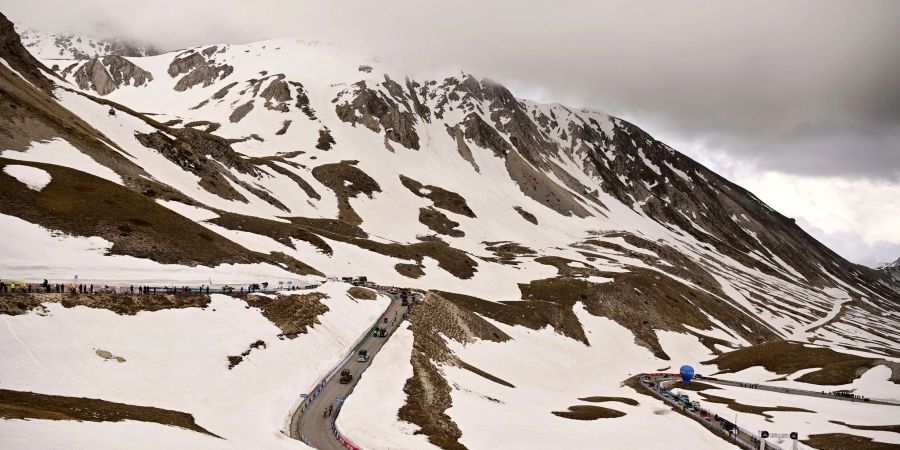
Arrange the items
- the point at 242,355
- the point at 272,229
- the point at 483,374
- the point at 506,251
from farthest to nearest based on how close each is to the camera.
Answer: the point at 506,251 < the point at 272,229 < the point at 483,374 < the point at 242,355

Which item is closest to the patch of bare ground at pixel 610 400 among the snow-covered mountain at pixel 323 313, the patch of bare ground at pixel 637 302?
the snow-covered mountain at pixel 323 313

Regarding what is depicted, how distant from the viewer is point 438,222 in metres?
186

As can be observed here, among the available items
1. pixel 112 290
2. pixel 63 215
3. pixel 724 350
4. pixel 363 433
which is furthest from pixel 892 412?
pixel 63 215

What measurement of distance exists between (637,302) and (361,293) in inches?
2886

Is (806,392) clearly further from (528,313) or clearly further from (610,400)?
(528,313)

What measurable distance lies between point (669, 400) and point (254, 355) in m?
49.5

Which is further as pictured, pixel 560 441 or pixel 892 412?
pixel 892 412

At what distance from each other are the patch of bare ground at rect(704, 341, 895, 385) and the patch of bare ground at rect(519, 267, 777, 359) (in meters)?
15.8

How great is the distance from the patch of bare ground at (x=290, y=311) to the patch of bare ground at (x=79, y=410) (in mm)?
22988

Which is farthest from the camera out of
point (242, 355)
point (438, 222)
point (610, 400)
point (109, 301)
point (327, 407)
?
point (438, 222)

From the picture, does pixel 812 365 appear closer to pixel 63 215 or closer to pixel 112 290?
pixel 112 290

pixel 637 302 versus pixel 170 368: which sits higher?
pixel 637 302

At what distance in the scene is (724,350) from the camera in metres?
125

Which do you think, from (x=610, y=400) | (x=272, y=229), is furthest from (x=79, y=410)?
(x=272, y=229)
